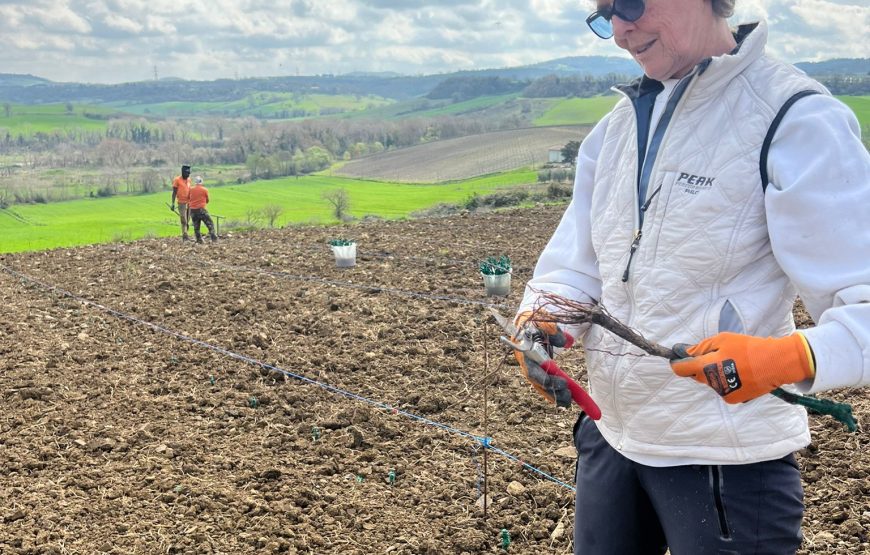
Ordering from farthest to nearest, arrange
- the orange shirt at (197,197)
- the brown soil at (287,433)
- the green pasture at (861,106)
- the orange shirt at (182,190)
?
the green pasture at (861,106), the orange shirt at (182,190), the orange shirt at (197,197), the brown soil at (287,433)

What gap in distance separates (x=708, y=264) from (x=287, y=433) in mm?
4091

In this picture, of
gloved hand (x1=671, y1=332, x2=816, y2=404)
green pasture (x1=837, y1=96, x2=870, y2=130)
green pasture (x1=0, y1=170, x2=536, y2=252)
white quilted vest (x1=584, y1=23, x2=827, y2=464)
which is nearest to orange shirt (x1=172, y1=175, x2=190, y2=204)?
white quilted vest (x1=584, y1=23, x2=827, y2=464)

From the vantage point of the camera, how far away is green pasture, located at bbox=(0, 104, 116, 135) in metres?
103

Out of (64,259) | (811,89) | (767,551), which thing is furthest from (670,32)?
(64,259)

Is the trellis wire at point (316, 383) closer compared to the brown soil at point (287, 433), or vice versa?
the brown soil at point (287, 433)

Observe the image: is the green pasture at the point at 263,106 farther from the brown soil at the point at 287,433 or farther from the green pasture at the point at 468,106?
the brown soil at the point at 287,433

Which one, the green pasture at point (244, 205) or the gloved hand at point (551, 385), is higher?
the gloved hand at point (551, 385)

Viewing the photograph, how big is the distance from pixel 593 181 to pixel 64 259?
13171mm

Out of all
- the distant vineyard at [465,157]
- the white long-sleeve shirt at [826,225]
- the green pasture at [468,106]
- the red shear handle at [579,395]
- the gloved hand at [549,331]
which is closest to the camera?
the white long-sleeve shirt at [826,225]

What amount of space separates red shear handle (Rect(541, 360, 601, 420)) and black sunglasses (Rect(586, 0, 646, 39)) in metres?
0.85

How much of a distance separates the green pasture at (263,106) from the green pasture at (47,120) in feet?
66.9

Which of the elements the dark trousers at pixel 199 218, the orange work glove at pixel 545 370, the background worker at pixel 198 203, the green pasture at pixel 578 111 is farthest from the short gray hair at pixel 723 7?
the green pasture at pixel 578 111

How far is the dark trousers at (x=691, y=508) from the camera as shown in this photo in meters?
1.62

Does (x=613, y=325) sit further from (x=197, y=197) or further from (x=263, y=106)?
(x=263, y=106)
